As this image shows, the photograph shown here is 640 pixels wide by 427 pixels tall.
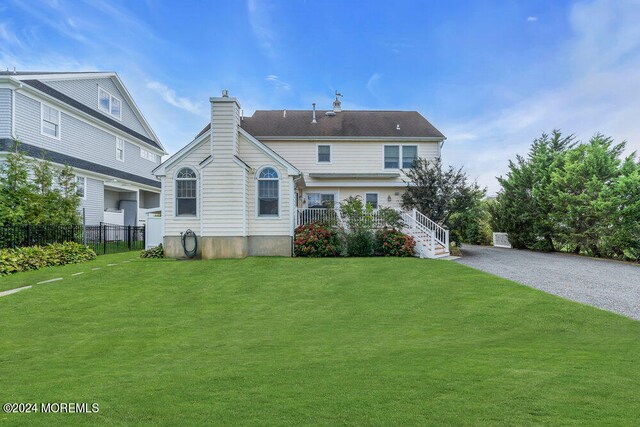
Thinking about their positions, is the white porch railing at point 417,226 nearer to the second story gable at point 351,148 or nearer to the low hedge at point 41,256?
the second story gable at point 351,148

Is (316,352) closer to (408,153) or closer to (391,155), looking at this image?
(391,155)

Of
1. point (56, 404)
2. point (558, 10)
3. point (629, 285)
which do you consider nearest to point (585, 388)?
point (56, 404)

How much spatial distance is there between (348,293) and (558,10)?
18.0m

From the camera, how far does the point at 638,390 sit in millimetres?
3648

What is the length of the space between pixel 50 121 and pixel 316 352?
2182cm

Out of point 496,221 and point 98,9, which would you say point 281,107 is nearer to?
point 98,9

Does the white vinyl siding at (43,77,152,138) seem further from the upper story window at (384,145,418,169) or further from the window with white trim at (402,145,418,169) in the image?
the window with white trim at (402,145,418,169)

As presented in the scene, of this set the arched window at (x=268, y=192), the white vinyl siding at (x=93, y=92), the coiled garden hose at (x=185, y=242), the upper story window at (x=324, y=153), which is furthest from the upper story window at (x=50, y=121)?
the upper story window at (x=324, y=153)

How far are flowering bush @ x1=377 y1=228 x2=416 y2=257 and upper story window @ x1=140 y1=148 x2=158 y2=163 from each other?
23.2 m

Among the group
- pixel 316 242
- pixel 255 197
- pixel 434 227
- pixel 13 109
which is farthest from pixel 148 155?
pixel 434 227

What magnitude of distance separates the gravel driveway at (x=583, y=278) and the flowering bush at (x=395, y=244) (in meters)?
2.52

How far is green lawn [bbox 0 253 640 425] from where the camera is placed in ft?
10.8

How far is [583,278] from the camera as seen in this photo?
458 inches

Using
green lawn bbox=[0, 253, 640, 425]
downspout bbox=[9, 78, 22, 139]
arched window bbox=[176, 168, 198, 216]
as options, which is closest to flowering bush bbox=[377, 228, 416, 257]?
green lawn bbox=[0, 253, 640, 425]
